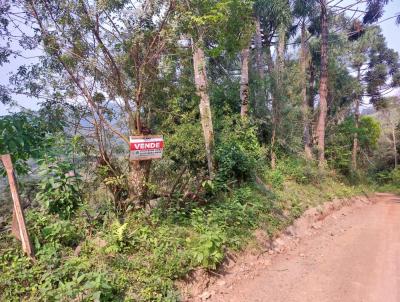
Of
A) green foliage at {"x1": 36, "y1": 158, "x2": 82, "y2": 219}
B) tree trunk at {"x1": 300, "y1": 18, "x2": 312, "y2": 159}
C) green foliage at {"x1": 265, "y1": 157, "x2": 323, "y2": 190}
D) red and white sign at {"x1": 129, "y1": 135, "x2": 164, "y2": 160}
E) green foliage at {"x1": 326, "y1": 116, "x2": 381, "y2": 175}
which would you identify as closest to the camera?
green foliage at {"x1": 36, "y1": 158, "x2": 82, "y2": 219}

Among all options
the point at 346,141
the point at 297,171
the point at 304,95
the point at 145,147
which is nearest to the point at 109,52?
the point at 145,147

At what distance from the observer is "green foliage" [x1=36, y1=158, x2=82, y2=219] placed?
3.70m

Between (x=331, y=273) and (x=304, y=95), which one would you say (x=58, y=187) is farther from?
(x=304, y=95)

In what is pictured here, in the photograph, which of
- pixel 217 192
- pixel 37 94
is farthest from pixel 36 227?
pixel 217 192

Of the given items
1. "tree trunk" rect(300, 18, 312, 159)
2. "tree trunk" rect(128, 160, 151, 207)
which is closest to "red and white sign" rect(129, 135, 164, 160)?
"tree trunk" rect(128, 160, 151, 207)

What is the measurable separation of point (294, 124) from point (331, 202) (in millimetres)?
3285

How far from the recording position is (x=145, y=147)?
434 cm

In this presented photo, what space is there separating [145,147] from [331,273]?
12.1 ft

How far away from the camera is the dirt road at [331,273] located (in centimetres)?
397

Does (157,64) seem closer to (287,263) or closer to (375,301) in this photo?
(287,263)

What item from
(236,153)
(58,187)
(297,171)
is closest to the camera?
(58,187)

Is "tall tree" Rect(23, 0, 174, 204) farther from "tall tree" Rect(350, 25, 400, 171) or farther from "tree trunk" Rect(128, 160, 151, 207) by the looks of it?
"tall tree" Rect(350, 25, 400, 171)

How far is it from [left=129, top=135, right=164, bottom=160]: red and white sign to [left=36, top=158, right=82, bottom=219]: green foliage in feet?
2.89

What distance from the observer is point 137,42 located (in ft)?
A: 14.6
